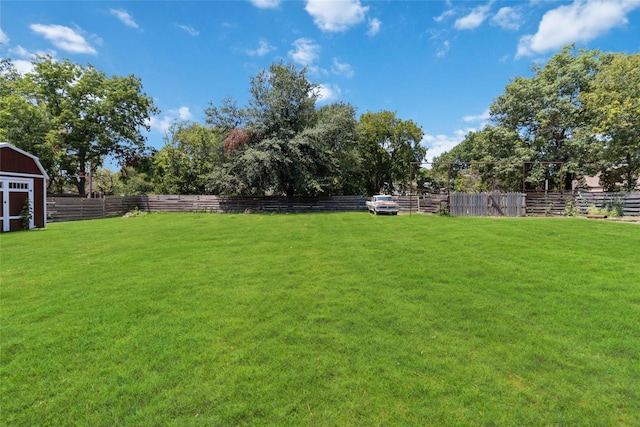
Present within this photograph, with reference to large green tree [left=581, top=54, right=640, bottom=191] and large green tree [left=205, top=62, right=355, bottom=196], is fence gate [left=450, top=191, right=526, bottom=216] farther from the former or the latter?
large green tree [left=205, top=62, right=355, bottom=196]

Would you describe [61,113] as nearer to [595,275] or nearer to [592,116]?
[595,275]

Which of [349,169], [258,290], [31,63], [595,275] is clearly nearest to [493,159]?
[349,169]

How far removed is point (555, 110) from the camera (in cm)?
2491

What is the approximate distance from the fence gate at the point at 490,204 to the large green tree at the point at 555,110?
772 centimetres

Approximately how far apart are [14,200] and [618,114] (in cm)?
3295

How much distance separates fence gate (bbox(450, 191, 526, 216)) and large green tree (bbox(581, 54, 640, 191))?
696 cm

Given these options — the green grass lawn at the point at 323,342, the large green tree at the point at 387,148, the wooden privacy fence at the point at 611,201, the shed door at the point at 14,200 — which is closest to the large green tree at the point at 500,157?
the wooden privacy fence at the point at 611,201

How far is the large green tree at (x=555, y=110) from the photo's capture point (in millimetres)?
24844

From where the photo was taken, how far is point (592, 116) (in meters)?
23.8

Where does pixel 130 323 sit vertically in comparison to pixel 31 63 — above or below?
below

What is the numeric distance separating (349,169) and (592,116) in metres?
19.4

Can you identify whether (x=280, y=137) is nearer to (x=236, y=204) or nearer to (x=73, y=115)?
(x=236, y=204)

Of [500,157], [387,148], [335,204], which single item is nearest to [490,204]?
[500,157]

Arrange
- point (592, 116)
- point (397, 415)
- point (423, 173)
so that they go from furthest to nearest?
point (423, 173) → point (592, 116) → point (397, 415)
